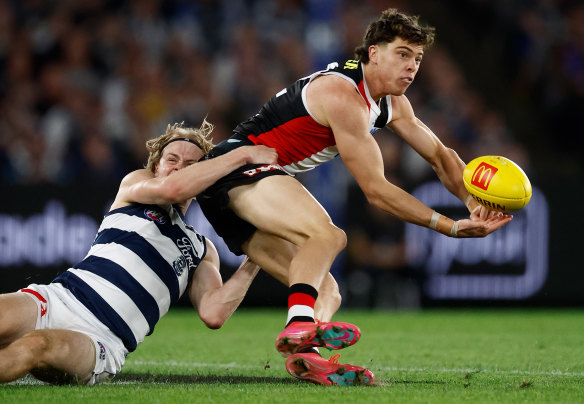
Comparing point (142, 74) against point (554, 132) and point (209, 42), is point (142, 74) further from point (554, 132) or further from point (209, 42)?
point (554, 132)

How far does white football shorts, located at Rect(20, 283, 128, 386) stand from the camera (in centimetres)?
504

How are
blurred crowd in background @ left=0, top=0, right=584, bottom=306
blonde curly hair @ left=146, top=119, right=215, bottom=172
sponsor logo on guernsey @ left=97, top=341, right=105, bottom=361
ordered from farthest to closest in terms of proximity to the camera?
1. blurred crowd in background @ left=0, top=0, right=584, bottom=306
2. blonde curly hair @ left=146, top=119, right=215, bottom=172
3. sponsor logo on guernsey @ left=97, top=341, right=105, bottom=361

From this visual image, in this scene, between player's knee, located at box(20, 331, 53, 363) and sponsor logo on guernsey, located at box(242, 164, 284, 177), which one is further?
sponsor logo on guernsey, located at box(242, 164, 284, 177)

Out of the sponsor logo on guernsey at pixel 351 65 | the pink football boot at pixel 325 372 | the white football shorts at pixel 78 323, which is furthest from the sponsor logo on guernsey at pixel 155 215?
the sponsor logo on guernsey at pixel 351 65

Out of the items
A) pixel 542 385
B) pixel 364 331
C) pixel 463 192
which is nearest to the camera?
pixel 542 385

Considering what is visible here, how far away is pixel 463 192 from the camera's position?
623cm

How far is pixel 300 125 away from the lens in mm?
5734

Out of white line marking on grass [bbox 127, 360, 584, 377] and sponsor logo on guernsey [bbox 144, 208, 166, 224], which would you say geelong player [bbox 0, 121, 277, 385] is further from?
white line marking on grass [bbox 127, 360, 584, 377]

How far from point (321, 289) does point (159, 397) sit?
5.14 feet

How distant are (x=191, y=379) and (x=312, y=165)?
1551mm

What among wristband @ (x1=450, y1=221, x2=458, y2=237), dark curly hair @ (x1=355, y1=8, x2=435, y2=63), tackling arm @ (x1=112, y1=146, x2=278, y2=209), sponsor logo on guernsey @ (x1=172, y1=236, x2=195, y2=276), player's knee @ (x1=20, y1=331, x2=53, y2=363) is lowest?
player's knee @ (x1=20, y1=331, x2=53, y2=363)

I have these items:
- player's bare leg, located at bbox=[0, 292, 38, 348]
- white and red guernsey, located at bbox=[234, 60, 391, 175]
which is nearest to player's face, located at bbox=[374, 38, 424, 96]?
white and red guernsey, located at bbox=[234, 60, 391, 175]

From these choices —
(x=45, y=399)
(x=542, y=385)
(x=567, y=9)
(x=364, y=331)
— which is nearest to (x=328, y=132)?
(x=542, y=385)

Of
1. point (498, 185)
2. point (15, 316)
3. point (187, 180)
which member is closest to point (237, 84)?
point (187, 180)
